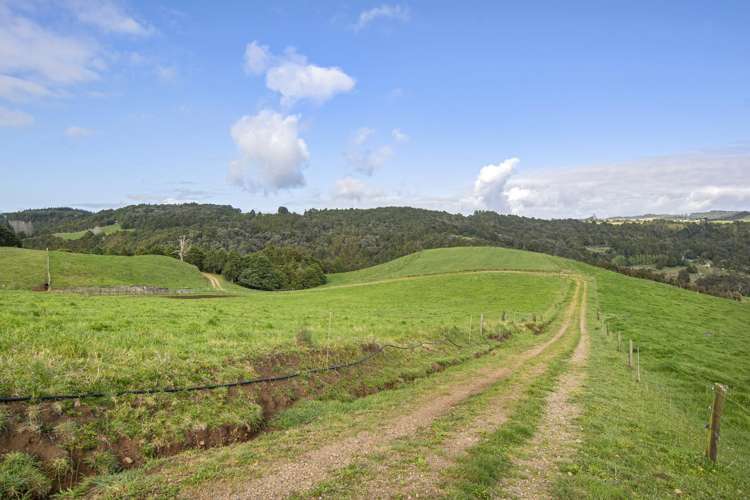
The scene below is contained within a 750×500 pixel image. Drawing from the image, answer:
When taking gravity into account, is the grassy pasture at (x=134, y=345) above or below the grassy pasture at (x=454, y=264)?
above

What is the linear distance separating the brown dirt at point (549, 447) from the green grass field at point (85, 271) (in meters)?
54.3

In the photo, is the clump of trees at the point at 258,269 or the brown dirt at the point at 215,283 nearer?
the brown dirt at the point at 215,283

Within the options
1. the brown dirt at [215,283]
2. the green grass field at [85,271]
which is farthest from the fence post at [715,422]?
the brown dirt at [215,283]

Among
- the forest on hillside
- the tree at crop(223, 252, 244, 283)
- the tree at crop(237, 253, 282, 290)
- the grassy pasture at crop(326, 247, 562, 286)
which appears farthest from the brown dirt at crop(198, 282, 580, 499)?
the tree at crop(223, 252, 244, 283)

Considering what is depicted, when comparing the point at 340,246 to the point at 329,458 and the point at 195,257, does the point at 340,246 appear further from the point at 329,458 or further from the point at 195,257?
the point at 329,458

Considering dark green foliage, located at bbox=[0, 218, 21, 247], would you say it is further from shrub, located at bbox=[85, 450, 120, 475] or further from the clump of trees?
shrub, located at bbox=[85, 450, 120, 475]

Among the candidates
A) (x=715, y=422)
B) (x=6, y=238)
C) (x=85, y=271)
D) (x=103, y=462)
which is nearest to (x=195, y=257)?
(x=6, y=238)

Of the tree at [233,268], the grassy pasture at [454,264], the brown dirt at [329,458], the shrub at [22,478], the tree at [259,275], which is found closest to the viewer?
the shrub at [22,478]

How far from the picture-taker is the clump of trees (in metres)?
91.3

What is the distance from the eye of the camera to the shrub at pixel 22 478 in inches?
261

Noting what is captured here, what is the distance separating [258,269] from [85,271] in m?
39.4

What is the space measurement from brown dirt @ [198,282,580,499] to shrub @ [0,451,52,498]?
2.78 metres

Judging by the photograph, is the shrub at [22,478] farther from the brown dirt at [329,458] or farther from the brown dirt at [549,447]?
the brown dirt at [549,447]

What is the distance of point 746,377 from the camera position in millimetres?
24203
